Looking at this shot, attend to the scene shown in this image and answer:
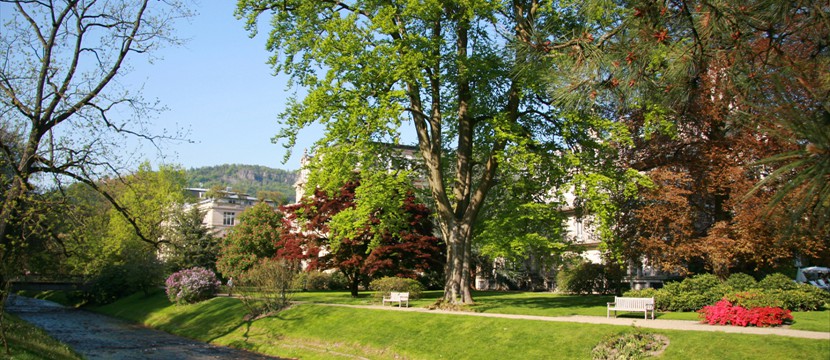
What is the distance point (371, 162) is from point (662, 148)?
12811 mm

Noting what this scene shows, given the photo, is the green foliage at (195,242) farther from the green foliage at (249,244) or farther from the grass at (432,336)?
the grass at (432,336)

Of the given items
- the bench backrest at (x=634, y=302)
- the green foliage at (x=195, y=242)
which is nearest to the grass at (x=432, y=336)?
the bench backrest at (x=634, y=302)

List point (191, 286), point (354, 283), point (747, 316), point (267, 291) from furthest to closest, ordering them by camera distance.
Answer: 1. point (354, 283)
2. point (191, 286)
3. point (267, 291)
4. point (747, 316)

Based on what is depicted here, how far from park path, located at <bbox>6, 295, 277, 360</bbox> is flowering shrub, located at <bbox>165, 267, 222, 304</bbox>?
2.64m

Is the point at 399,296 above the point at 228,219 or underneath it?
underneath

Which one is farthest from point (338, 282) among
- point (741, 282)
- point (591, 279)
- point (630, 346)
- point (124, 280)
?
point (630, 346)

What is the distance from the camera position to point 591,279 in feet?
115

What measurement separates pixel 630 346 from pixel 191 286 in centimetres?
2739

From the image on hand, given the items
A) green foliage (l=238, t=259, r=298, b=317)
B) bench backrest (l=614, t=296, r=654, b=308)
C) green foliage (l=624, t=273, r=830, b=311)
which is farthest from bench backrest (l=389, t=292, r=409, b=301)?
bench backrest (l=614, t=296, r=654, b=308)

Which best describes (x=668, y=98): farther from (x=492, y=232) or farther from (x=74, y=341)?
(x=74, y=341)

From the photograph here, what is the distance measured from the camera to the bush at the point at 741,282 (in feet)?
75.9

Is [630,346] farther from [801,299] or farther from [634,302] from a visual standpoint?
[801,299]

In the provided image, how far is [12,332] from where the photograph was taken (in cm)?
1734

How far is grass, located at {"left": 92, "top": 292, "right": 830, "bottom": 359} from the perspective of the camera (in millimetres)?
13797
